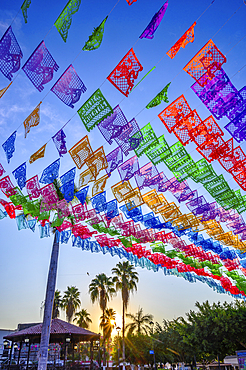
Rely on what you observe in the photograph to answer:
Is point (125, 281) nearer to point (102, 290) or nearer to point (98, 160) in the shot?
point (102, 290)

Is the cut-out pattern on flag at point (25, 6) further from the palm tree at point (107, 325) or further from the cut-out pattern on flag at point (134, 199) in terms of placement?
the palm tree at point (107, 325)

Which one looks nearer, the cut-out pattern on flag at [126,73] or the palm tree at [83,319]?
the cut-out pattern on flag at [126,73]

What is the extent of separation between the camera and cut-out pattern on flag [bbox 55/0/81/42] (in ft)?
17.8

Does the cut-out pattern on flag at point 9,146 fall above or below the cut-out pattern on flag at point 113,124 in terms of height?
above

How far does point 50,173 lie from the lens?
34.1ft

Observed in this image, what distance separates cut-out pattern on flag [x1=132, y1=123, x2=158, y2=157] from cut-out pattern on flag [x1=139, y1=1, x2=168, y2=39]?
3.10 meters

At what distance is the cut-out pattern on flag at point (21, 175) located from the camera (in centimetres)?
1062

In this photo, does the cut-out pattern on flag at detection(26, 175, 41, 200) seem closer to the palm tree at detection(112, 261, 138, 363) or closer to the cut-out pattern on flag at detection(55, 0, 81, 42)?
the cut-out pattern on flag at detection(55, 0, 81, 42)

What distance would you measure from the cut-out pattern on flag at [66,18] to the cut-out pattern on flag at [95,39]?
493 mm

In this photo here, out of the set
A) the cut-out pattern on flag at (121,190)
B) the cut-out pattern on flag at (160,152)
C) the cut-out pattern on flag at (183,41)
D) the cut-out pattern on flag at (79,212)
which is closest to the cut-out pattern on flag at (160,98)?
the cut-out pattern on flag at (183,41)

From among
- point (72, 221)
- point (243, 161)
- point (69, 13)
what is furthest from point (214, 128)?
point (72, 221)

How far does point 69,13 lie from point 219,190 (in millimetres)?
8169

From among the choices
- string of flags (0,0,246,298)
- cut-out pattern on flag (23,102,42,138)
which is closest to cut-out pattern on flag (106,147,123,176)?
string of flags (0,0,246,298)

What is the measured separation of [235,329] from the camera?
25328mm
